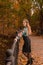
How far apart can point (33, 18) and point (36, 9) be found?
3.22 m

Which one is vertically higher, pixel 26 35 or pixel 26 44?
pixel 26 35

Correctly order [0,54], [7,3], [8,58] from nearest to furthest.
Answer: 1. [8,58]
2. [7,3]
3. [0,54]

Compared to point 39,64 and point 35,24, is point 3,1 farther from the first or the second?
point 35,24

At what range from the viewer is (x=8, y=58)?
16.5ft

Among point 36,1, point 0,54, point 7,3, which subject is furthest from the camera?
point 36,1

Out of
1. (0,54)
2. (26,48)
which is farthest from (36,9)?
(26,48)

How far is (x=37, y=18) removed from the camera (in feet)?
157

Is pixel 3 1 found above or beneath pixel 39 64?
above

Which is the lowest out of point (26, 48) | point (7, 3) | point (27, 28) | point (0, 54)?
point (0, 54)

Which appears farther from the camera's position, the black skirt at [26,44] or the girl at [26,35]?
the black skirt at [26,44]

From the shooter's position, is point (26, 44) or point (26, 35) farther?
point (26, 44)

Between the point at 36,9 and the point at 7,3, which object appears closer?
the point at 7,3

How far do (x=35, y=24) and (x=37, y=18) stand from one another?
275 centimetres

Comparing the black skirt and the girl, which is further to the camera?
the black skirt
